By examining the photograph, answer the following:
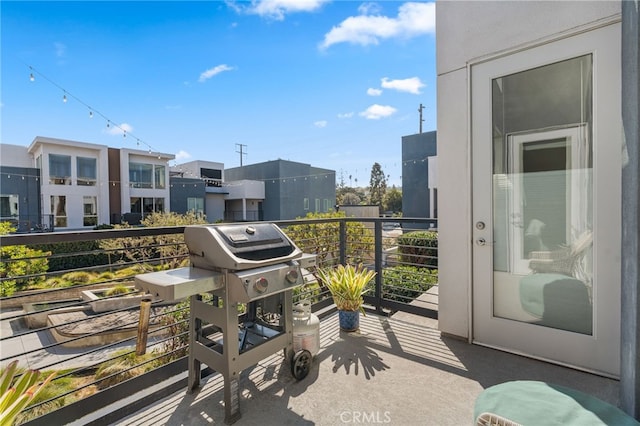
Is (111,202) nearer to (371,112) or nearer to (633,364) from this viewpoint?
(371,112)

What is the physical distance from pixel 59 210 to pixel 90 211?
123 cm

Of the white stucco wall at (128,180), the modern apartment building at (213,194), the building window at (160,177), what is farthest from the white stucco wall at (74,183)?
the modern apartment building at (213,194)

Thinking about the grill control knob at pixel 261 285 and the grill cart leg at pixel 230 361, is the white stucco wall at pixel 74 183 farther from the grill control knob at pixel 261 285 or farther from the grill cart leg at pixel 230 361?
the grill control knob at pixel 261 285

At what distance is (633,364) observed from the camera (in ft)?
4.35

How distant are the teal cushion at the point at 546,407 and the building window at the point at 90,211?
19102mm

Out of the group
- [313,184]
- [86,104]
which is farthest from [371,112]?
[86,104]

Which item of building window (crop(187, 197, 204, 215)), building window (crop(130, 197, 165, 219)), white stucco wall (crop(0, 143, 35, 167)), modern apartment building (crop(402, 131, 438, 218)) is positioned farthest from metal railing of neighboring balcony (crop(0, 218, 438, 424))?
white stucco wall (crop(0, 143, 35, 167))

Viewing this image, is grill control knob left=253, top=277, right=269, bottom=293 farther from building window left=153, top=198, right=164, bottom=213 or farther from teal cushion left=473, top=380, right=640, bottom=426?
building window left=153, top=198, right=164, bottom=213

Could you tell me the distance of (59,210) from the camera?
14977 mm

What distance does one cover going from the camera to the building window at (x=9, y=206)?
14547 millimetres

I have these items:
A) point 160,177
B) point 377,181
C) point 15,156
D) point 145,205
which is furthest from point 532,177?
point 377,181

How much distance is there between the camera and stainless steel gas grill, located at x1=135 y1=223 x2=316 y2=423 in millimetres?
1575

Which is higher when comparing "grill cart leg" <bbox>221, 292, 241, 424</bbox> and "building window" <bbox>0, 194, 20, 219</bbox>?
"building window" <bbox>0, 194, 20, 219</bbox>

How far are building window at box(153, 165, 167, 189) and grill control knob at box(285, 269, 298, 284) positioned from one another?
18562 mm
